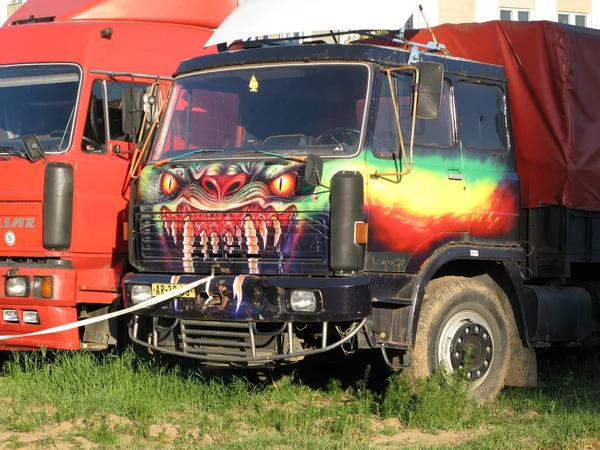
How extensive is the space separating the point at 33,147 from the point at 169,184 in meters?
1.53

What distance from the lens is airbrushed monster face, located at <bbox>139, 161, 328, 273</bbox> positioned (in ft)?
25.0

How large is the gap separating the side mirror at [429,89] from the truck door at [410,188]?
12 cm

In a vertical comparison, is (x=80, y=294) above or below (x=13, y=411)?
above

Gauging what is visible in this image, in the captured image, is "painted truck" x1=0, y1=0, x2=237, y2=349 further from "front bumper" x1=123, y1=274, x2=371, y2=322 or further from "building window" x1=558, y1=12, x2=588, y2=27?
"building window" x1=558, y1=12, x2=588, y2=27

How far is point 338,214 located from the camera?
7.40 m

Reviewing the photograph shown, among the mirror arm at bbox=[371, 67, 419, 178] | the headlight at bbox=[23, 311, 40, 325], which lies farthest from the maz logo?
the mirror arm at bbox=[371, 67, 419, 178]

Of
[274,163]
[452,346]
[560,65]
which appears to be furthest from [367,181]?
[560,65]

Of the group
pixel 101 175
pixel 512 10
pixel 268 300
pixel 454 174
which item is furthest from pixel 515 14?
pixel 268 300

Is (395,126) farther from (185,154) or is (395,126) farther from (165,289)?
(165,289)

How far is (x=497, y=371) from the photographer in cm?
869

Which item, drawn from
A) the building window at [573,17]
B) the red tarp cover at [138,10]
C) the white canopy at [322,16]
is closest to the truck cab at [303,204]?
the white canopy at [322,16]

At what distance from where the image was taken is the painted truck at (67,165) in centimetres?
904

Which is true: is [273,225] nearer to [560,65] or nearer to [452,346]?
[452,346]

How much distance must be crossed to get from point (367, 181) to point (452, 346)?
1.58m
